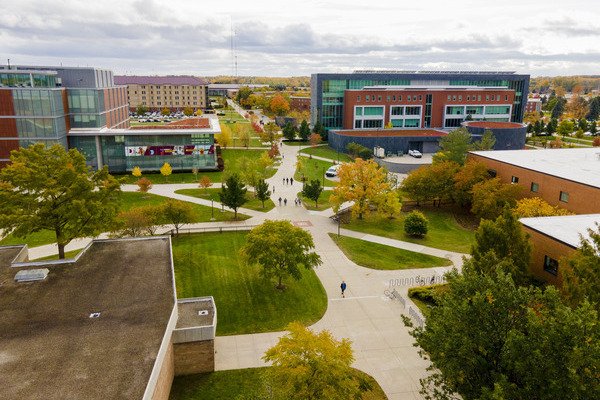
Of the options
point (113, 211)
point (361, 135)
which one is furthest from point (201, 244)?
point (361, 135)

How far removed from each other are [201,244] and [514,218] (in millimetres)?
26174

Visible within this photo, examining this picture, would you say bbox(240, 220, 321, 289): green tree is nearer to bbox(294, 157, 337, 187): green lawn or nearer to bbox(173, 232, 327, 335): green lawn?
bbox(173, 232, 327, 335): green lawn

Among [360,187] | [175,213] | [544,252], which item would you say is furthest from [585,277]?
[175,213]

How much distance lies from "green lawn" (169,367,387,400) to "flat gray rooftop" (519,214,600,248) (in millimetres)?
15570

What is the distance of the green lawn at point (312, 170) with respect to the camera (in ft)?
220

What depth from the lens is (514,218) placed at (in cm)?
2622

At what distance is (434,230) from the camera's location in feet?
154

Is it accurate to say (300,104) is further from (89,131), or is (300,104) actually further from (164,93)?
(89,131)

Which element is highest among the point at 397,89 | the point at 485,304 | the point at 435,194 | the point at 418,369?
the point at 397,89

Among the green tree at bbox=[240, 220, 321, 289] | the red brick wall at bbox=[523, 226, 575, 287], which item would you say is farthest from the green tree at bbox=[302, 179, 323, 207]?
the red brick wall at bbox=[523, 226, 575, 287]

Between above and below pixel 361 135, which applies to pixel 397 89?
above

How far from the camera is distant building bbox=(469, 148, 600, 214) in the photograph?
39281 millimetres

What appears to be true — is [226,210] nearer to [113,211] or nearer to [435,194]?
[113,211]

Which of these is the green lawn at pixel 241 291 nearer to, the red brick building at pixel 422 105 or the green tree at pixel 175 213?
the green tree at pixel 175 213
